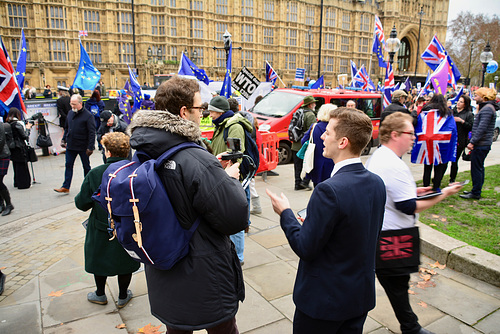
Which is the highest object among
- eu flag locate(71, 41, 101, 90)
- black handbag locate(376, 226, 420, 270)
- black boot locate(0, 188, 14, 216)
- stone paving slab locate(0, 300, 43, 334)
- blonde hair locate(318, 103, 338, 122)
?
eu flag locate(71, 41, 101, 90)

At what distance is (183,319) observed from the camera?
1866mm

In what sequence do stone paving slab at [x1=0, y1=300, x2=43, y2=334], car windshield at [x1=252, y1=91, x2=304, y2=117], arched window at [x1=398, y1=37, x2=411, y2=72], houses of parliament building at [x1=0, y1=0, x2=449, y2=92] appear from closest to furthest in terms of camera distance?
stone paving slab at [x1=0, y1=300, x2=43, y2=334]
car windshield at [x1=252, y1=91, x2=304, y2=117]
houses of parliament building at [x1=0, y1=0, x2=449, y2=92]
arched window at [x1=398, y1=37, x2=411, y2=72]

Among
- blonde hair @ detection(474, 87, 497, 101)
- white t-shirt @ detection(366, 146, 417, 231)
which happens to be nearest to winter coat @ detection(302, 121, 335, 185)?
white t-shirt @ detection(366, 146, 417, 231)

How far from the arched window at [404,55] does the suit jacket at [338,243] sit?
63775mm

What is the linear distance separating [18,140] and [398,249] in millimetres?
7158

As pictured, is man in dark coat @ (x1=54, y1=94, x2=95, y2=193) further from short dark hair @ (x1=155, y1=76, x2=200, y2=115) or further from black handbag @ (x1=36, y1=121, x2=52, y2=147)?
short dark hair @ (x1=155, y1=76, x2=200, y2=115)

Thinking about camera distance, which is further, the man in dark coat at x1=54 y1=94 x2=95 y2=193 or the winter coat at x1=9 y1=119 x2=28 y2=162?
the man in dark coat at x1=54 y1=94 x2=95 y2=193

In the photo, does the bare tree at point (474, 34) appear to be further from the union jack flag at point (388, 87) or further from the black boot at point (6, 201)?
the black boot at point (6, 201)

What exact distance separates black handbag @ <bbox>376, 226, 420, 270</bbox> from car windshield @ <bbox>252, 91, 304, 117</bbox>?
802 centimetres

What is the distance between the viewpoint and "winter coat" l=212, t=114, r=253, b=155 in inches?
168

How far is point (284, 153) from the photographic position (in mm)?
10391

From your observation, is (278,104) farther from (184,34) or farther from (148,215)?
(184,34)

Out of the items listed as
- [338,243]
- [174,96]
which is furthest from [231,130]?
[338,243]

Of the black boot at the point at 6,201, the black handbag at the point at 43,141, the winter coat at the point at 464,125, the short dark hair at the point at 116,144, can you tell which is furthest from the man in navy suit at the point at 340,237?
the black handbag at the point at 43,141
